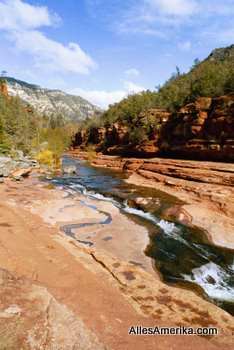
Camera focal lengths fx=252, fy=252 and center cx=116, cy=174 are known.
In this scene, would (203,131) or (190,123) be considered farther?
(190,123)

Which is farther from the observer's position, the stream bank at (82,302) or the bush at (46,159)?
the bush at (46,159)

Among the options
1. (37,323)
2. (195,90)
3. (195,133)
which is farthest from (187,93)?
(37,323)

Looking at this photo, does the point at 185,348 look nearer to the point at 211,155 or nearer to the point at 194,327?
the point at 194,327

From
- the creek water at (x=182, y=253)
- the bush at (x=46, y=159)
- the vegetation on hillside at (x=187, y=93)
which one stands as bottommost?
the creek water at (x=182, y=253)

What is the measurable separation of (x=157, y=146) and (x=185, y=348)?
3766cm

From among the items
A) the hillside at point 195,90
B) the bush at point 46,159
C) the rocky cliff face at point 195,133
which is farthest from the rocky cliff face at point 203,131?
the bush at point 46,159

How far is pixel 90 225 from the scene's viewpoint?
15.8 metres

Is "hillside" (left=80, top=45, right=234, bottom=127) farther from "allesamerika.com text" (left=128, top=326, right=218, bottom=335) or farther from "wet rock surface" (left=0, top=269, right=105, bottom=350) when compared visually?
"wet rock surface" (left=0, top=269, right=105, bottom=350)

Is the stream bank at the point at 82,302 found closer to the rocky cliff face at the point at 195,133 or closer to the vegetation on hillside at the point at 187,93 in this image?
the rocky cliff face at the point at 195,133

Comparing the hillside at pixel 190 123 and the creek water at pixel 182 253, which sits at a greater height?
the hillside at pixel 190 123

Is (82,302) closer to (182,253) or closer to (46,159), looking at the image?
(182,253)

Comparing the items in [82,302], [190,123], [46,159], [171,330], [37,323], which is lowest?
[46,159]

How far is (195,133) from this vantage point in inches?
1357

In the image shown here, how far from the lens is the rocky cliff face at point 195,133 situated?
30156mm
